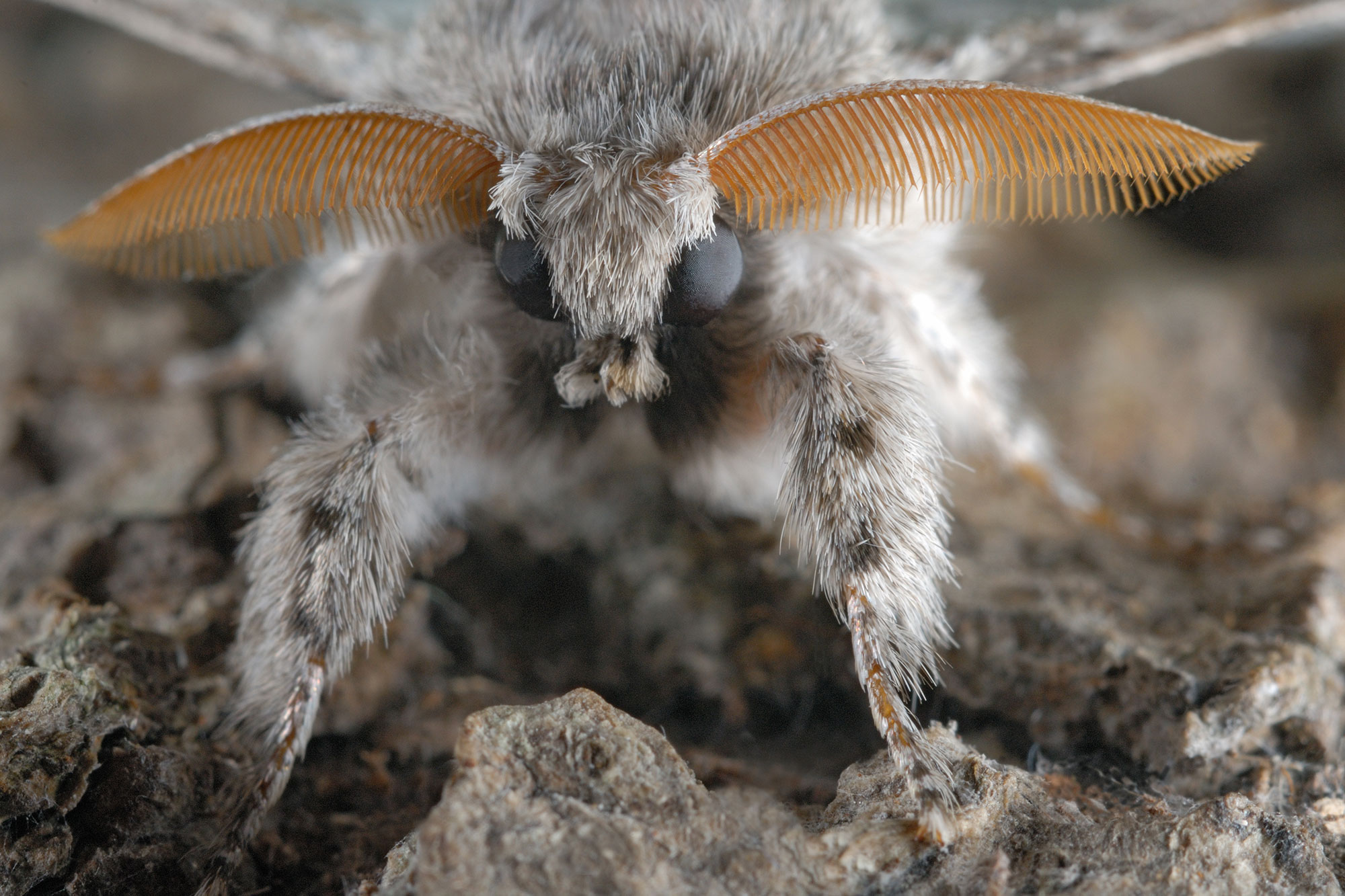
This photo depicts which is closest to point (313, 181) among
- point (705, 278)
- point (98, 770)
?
point (705, 278)

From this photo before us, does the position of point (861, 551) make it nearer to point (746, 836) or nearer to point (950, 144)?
point (746, 836)

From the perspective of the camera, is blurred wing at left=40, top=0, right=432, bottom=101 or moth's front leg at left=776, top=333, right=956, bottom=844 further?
blurred wing at left=40, top=0, right=432, bottom=101

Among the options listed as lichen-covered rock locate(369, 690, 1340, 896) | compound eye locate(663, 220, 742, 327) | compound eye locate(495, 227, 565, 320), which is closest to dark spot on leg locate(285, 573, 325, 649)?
lichen-covered rock locate(369, 690, 1340, 896)

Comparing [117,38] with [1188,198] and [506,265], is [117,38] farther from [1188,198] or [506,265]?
[1188,198]

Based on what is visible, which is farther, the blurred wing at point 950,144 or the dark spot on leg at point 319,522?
the dark spot on leg at point 319,522

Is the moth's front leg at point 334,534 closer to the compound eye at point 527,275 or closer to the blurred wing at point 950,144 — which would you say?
the compound eye at point 527,275

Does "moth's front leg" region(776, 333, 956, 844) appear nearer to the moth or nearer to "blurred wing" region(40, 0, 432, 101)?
the moth

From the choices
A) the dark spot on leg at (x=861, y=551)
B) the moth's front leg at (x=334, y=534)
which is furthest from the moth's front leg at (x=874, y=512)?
the moth's front leg at (x=334, y=534)
